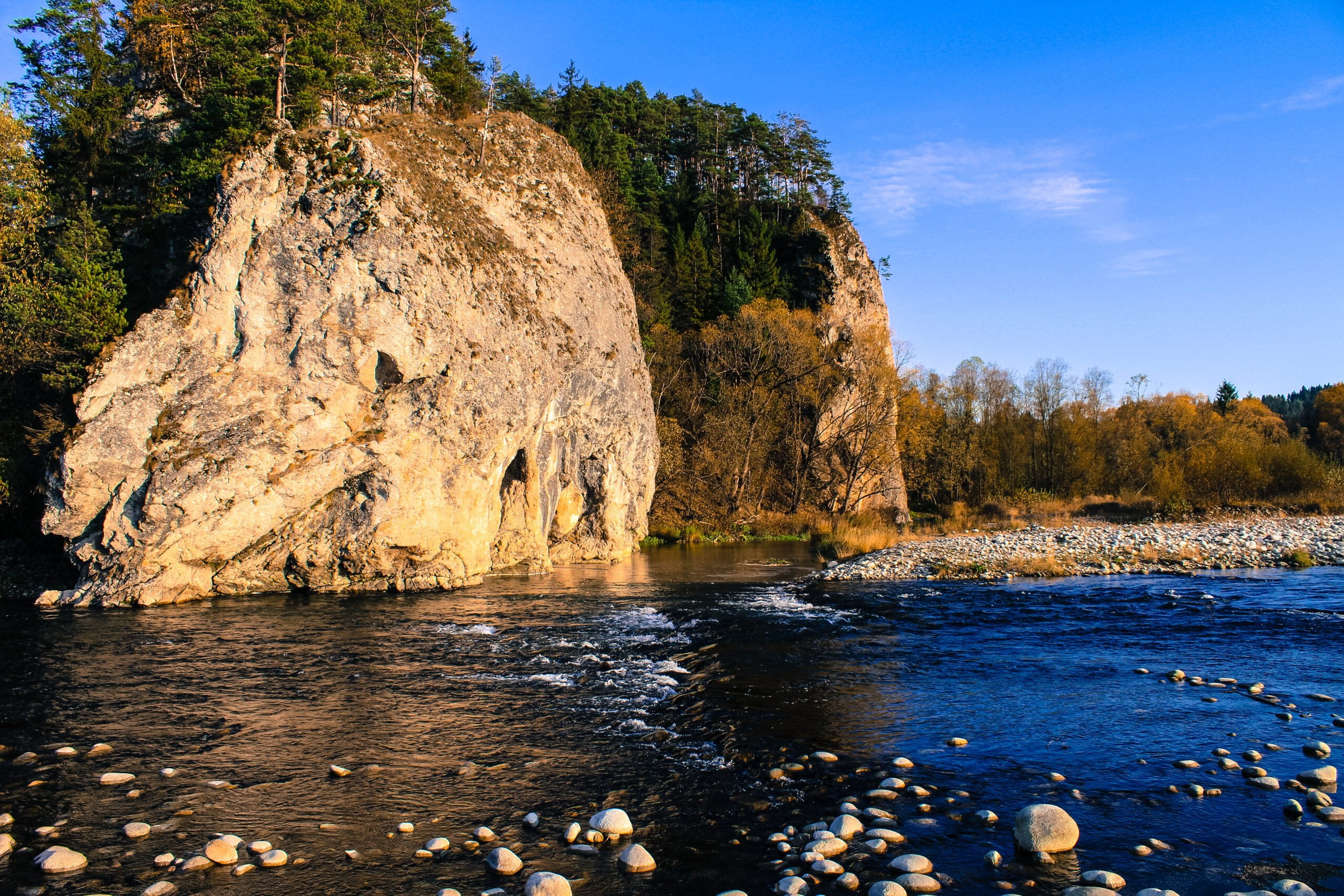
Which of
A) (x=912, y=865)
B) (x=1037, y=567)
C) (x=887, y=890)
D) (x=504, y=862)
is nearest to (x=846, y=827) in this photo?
(x=912, y=865)

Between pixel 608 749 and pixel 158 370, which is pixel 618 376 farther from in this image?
pixel 608 749

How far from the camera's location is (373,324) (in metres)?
23.6

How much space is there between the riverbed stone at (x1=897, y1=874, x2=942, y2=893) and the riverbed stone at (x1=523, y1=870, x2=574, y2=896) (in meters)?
2.60

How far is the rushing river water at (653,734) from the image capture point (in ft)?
21.1

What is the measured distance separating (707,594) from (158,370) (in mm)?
17005

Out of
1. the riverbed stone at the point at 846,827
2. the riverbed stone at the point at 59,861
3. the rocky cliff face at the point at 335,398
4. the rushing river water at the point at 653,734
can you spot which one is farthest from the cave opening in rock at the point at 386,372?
the riverbed stone at the point at 846,827

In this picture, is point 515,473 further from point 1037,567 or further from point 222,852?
point 222,852

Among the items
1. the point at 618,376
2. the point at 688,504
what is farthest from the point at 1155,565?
the point at 688,504

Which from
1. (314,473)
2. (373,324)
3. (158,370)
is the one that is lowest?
(314,473)

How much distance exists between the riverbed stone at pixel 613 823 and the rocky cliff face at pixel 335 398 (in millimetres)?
17865

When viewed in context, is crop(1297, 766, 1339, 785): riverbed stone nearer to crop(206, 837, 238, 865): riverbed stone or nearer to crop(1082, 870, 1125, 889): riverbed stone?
crop(1082, 870, 1125, 889): riverbed stone

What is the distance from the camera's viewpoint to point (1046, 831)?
6.50 metres

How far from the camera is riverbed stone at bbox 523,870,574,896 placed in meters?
5.65

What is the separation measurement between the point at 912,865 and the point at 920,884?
27 cm
